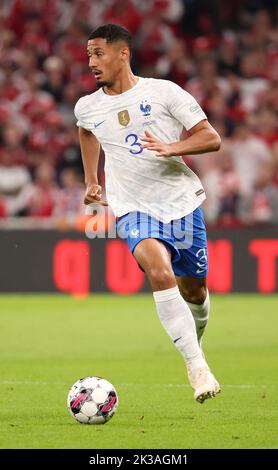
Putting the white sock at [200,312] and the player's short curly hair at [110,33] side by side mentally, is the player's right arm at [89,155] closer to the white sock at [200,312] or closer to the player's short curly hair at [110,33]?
Answer: the player's short curly hair at [110,33]

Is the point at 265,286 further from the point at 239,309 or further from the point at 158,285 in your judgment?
the point at 158,285

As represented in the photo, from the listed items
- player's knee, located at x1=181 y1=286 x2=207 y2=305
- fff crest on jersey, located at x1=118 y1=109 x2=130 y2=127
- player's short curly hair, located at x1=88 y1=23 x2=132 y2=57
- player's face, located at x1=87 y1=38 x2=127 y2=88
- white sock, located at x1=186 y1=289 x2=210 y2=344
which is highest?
player's short curly hair, located at x1=88 y1=23 x2=132 y2=57

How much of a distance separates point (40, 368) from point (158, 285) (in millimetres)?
2935

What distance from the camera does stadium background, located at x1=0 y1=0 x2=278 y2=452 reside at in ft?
29.7

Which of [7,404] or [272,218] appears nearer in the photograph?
[7,404]

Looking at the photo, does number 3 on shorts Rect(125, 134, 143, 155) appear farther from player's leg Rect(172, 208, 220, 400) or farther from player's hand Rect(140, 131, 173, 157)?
player's leg Rect(172, 208, 220, 400)

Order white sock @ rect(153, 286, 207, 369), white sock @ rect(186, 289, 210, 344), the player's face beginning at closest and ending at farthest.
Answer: white sock @ rect(153, 286, 207, 369) < the player's face < white sock @ rect(186, 289, 210, 344)

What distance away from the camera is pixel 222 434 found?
20.3ft

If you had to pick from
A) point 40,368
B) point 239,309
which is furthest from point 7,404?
point 239,309

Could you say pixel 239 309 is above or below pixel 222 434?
below

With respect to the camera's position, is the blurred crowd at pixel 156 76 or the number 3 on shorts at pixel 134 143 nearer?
the number 3 on shorts at pixel 134 143

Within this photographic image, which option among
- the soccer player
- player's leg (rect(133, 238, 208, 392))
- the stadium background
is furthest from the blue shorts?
the stadium background

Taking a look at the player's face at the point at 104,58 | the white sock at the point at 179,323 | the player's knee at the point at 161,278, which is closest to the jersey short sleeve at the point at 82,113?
the player's face at the point at 104,58

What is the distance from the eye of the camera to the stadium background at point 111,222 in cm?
905
